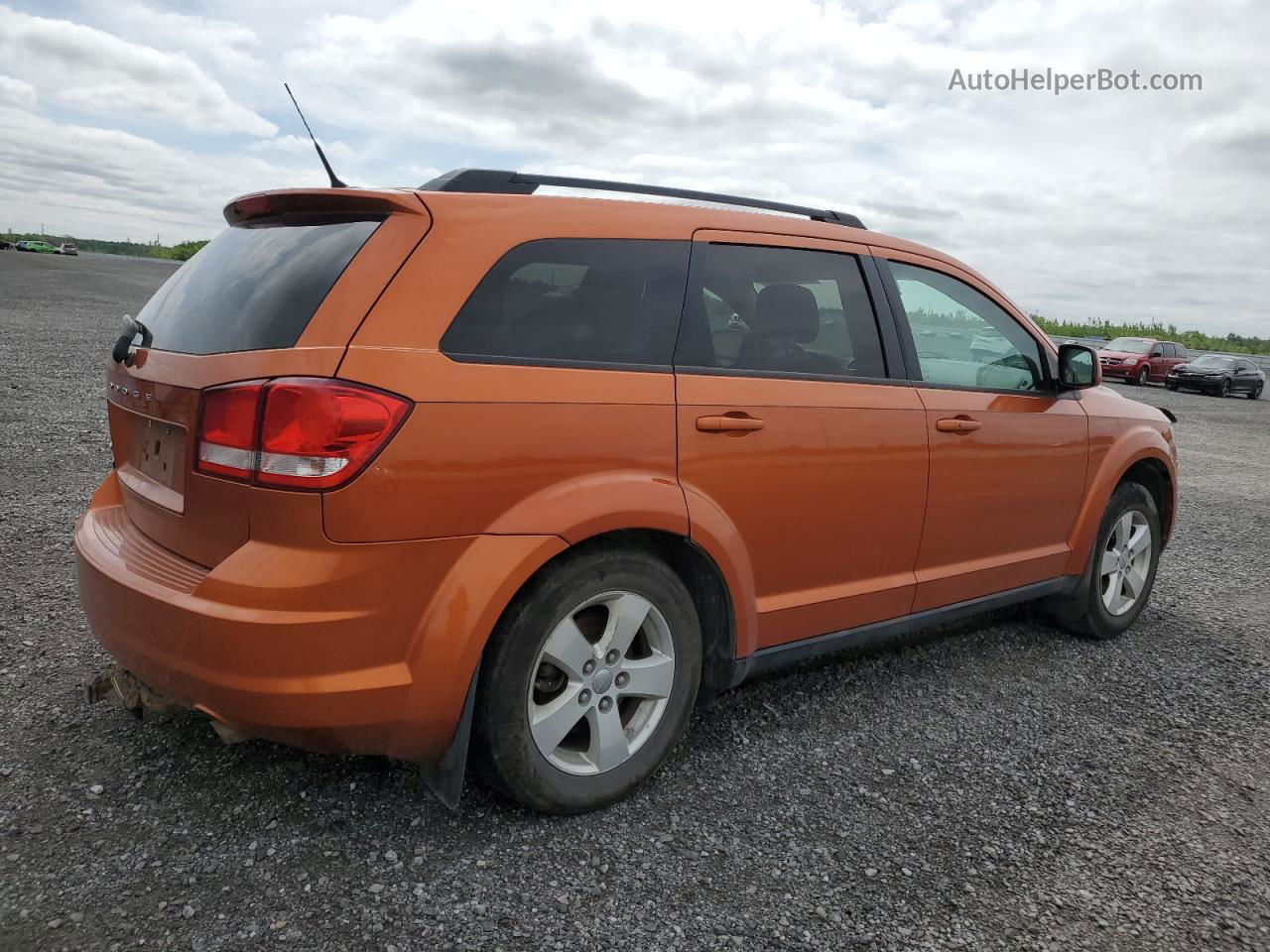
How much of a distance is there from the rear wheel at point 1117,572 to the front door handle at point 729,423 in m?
2.34

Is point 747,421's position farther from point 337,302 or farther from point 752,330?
point 337,302

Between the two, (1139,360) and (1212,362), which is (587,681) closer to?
(1139,360)

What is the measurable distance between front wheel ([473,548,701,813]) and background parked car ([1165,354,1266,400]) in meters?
29.7

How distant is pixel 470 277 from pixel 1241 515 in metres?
7.88

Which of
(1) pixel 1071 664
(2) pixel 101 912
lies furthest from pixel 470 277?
(1) pixel 1071 664

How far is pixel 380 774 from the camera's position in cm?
293

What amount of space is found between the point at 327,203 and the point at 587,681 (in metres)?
1.48

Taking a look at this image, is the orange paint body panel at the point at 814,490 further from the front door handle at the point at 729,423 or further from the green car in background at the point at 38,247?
the green car in background at the point at 38,247

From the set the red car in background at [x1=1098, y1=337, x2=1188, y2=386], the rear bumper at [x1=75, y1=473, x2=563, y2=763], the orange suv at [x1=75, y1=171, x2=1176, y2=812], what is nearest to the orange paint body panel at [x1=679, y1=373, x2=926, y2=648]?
the orange suv at [x1=75, y1=171, x2=1176, y2=812]

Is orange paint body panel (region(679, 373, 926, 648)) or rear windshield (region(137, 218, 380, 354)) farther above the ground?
rear windshield (region(137, 218, 380, 354))

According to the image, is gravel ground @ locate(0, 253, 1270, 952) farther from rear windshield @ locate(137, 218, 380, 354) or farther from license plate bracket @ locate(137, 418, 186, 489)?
rear windshield @ locate(137, 218, 380, 354)

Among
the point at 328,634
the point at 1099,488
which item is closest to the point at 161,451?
the point at 328,634

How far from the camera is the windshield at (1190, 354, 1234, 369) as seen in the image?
27.6 metres

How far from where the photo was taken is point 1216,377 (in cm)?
2745
